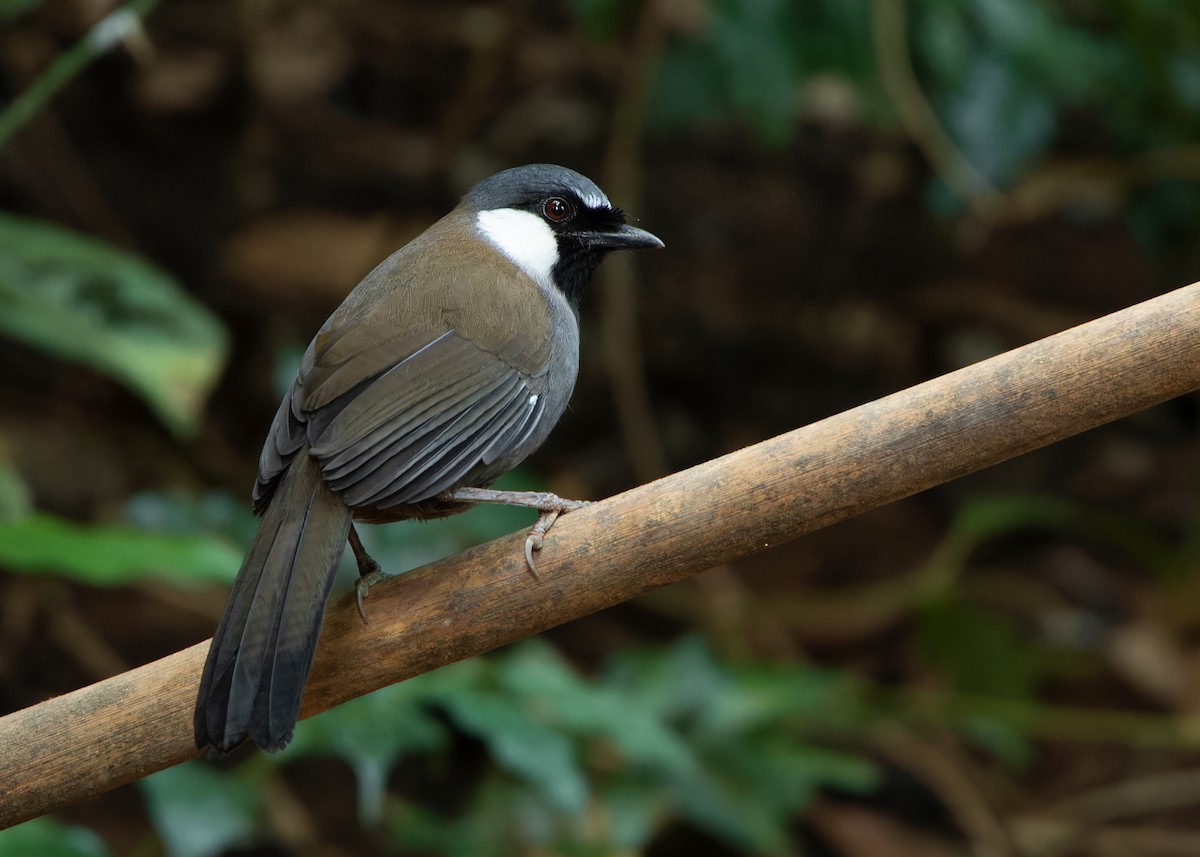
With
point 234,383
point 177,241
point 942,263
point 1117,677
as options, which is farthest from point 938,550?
point 177,241

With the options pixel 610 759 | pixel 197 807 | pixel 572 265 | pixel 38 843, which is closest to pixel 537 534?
pixel 572 265

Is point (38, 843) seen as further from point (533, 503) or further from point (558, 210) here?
point (558, 210)

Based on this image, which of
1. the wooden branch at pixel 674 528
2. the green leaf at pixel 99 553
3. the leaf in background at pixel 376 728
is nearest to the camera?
the wooden branch at pixel 674 528

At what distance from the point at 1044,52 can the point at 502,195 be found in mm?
2031

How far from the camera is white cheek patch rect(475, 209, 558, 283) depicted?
105 inches

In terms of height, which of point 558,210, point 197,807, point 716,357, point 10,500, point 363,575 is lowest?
point 197,807

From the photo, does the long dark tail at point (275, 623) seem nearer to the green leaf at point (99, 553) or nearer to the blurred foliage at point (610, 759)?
the green leaf at point (99, 553)

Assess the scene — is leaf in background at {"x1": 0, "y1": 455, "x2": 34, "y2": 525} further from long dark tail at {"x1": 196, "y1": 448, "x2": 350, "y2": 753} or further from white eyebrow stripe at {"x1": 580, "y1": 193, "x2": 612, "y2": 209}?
white eyebrow stripe at {"x1": 580, "y1": 193, "x2": 612, "y2": 209}

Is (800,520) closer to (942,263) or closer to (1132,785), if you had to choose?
(1132,785)

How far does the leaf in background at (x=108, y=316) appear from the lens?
3012 mm

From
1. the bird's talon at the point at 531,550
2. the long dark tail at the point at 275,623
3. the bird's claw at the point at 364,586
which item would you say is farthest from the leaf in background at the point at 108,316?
the bird's talon at the point at 531,550

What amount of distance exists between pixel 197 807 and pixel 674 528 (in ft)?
5.37

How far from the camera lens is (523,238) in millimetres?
2713

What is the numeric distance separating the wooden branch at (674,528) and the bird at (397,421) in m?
0.10
